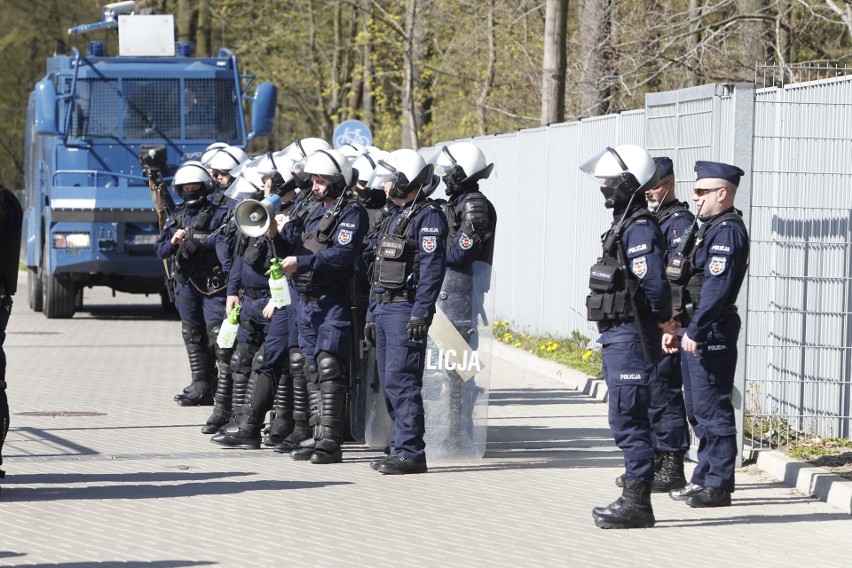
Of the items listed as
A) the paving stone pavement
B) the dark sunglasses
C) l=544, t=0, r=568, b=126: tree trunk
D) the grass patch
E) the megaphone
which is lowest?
the paving stone pavement

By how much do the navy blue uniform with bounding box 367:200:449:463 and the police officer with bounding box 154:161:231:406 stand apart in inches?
109

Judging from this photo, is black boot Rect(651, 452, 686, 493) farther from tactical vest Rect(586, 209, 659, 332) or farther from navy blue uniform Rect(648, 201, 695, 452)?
tactical vest Rect(586, 209, 659, 332)

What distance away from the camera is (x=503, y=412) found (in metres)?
12.5

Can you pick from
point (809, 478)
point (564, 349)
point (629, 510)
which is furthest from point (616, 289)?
point (564, 349)

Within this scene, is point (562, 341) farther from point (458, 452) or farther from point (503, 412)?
point (458, 452)

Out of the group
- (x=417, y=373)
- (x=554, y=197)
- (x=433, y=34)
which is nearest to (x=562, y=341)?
(x=554, y=197)

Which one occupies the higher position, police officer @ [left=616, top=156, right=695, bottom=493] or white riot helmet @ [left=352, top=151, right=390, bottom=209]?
white riot helmet @ [left=352, top=151, right=390, bottom=209]

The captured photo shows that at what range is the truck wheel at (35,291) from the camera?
2266cm

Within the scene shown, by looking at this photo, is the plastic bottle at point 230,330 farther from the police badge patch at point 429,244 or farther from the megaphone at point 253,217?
the police badge patch at point 429,244

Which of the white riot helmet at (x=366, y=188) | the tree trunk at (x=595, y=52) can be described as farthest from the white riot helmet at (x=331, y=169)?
the tree trunk at (x=595, y=52)

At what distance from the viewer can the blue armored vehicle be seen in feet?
64.7

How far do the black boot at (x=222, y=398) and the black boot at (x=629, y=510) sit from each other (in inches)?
166

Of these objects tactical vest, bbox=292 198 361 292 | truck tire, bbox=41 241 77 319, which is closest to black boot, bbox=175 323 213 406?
tactical vest, bbox=292 198 361 292

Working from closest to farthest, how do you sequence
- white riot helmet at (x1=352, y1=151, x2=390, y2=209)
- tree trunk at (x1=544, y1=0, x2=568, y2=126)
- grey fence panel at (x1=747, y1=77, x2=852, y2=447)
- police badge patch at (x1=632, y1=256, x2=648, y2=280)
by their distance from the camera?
police badge patch at (x1=632, y1=256, x2=648, y2=280)
grey fence panel at (x1=747, y1=77, x2=852, y2=447)
white riot helmet at (x1=352, y1=151, x2=390, y2=209)
tree trunk at (x1=544, y1=0, x2=568, y2=126)
